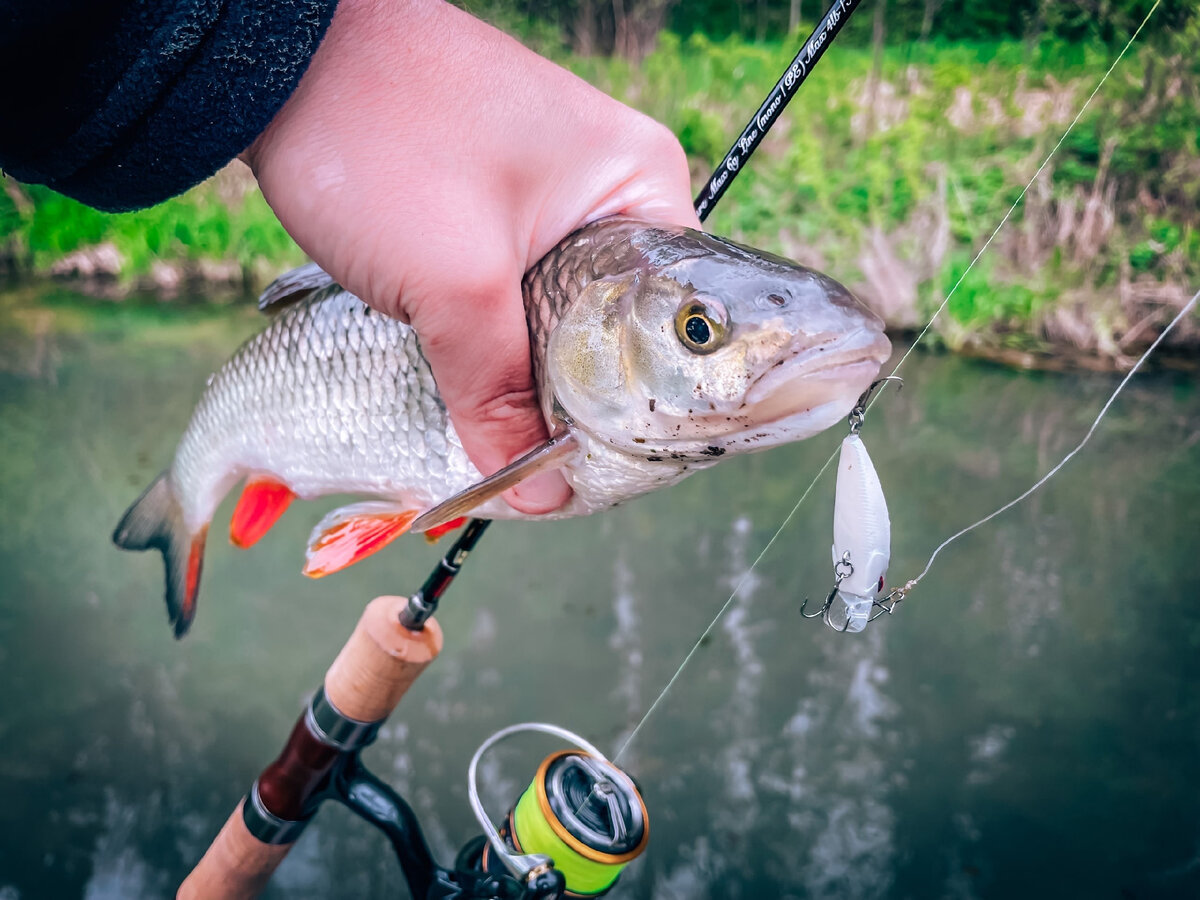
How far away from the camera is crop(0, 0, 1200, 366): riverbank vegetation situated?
9.98 feet

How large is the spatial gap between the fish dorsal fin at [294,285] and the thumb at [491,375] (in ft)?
1.34

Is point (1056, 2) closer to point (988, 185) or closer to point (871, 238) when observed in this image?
point (988, 185)

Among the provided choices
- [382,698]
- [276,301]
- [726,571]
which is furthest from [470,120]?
[726,571]

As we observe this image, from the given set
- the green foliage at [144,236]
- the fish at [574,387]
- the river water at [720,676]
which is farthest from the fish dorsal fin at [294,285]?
the green foliage at [144,236]

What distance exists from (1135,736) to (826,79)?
3726 mm

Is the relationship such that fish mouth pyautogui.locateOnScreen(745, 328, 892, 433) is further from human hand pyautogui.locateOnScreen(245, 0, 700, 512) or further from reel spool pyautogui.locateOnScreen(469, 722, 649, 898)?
reel spool pyautogui.locateOnScreen(469, 722, 649, 898)

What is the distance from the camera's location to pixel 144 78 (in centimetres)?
63

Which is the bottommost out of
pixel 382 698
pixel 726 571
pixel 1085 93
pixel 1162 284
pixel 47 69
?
pixel 726 571

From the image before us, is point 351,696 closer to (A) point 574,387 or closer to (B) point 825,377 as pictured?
(A) point 574,387

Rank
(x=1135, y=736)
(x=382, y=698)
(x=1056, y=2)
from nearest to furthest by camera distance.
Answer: (x=382, y=698)
(x=1135, y=736)
(x=1056, y=2)

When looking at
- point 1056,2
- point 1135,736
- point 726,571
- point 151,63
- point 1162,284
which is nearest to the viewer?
point 151,63

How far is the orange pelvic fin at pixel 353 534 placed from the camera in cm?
104

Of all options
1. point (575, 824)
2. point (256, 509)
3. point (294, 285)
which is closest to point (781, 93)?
point (294, 285)

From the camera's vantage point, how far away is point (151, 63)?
0.62 meters
